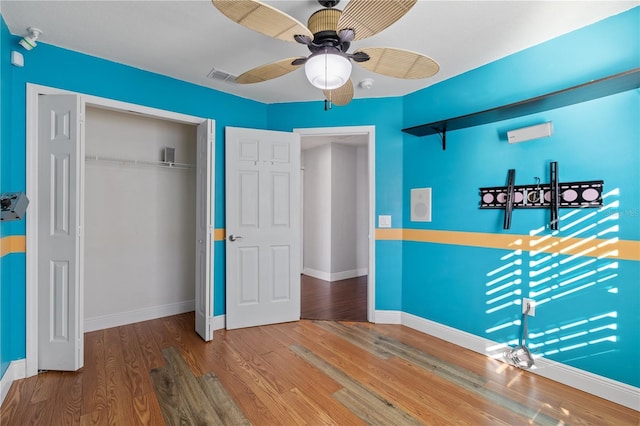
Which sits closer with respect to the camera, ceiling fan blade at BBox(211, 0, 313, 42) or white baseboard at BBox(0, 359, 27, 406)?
ceiling fan blade at BBox(211, 0, 313, 42)

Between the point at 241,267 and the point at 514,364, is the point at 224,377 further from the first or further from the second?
the point at 514,364

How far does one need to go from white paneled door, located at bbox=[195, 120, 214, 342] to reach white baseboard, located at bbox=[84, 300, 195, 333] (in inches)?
30.7

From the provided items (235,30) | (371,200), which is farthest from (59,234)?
(371,200)

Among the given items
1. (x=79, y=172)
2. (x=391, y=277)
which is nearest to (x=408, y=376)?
(x=391, y=277)

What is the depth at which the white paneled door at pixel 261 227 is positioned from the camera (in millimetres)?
3152

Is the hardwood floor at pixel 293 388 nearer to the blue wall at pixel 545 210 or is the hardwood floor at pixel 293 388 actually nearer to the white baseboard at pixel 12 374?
the white baseboard at pixel 12 374

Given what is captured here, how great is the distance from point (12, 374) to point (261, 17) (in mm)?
2917

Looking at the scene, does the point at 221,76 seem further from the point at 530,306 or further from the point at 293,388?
the point at 530,306

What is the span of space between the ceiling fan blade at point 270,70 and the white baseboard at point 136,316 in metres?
2.82

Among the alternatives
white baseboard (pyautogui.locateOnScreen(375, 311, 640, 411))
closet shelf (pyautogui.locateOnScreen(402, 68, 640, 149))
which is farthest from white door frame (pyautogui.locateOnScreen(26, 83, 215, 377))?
white baseboard (pyautogui.locateOnScreen(375, 311, 640, 411))

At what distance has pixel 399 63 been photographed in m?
1.74

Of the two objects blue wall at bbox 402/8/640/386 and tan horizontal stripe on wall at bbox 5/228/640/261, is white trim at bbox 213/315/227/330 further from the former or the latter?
blue wall at bbox 402/8/640/386

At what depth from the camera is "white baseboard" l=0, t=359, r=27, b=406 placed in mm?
1995

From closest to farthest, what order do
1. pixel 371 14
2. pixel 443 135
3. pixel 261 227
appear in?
pixel 371 14, pixel 443 135, pixel 261 227
